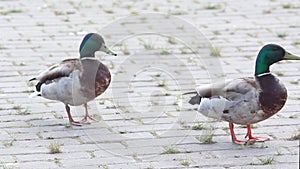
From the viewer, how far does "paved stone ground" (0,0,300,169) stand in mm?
6449

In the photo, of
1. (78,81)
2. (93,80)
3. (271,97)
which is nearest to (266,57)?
(271,97)

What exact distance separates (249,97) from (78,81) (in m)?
1.50

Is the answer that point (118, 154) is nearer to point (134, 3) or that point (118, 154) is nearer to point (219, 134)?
point (219, 134)

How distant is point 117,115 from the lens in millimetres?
7566

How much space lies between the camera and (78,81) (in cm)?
717

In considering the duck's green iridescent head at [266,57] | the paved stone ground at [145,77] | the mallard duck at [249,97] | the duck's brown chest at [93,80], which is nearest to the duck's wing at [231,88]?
the mallard duck at [249,97]

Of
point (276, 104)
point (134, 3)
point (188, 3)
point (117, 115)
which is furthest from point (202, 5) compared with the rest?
point (276, 104)

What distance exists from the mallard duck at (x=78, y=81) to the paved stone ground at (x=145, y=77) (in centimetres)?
23

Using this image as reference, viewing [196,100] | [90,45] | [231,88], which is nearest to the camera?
[231,88]

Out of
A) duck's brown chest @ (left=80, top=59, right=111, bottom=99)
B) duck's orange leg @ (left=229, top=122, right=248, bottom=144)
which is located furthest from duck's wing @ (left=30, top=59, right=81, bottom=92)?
duck's orange leg @ (left=229, top=122, right=248, bottom=144)

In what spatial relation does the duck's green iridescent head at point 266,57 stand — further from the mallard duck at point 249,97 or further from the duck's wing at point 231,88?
the duck's wing at point 231,88

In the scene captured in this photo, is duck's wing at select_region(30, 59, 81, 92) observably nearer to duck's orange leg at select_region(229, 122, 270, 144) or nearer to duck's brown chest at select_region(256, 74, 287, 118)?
duck's orange leg at select_region(229, 122, 270, 144)

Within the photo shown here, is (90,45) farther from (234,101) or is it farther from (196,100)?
(234,101)

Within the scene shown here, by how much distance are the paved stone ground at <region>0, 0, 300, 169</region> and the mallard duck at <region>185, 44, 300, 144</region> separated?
0.72 feet
